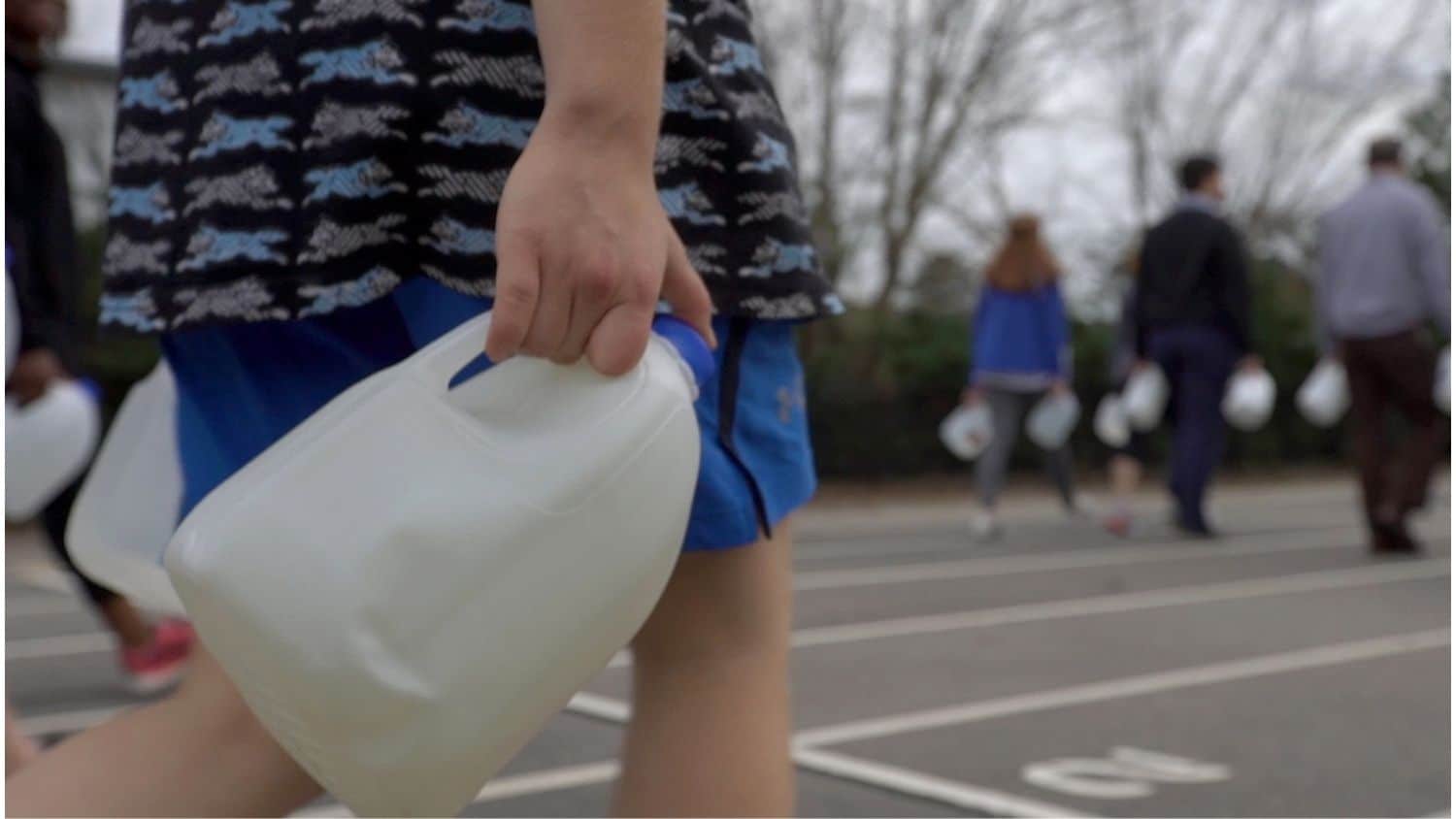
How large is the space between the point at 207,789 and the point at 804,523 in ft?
29.4

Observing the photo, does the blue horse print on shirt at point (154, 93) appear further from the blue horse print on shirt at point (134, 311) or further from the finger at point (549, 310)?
the finger at point (549, 310)

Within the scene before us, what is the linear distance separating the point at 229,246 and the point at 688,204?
1.39ft

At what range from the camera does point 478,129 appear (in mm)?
1699

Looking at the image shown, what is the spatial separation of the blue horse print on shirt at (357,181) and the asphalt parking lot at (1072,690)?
1.84m

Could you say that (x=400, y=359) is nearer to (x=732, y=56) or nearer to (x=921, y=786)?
(x=732, y=56)

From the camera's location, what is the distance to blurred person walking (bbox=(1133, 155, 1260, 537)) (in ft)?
29.3

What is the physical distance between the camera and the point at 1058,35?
17531mm

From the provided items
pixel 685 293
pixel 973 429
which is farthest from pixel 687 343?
pixel 973 429

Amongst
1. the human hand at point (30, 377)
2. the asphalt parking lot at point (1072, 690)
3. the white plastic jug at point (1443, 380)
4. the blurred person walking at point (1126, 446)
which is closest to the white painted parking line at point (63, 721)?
the asphalt parking lot at point (1072, 690)

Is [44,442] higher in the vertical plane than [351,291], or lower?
lower

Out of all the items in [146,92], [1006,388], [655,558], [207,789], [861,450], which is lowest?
[861,450]

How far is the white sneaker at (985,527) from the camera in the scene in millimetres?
9289

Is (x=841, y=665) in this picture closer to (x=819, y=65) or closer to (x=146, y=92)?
(x=146, y=92)

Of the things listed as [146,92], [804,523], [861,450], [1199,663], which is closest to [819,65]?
[861,450]
